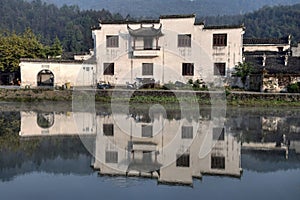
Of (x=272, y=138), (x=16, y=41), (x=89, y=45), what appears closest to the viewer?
(x=272, y=138)

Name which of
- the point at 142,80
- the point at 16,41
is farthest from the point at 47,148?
the point at 16,41

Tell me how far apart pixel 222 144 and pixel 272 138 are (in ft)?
7.40

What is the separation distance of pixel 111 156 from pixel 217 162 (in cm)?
288

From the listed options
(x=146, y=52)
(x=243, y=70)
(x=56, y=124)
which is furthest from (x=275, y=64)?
(x=56, y=124)

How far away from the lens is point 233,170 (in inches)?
421

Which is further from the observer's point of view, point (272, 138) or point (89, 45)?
point (89, 45)

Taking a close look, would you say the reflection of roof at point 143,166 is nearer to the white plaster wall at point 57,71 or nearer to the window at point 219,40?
the window at point 219,40

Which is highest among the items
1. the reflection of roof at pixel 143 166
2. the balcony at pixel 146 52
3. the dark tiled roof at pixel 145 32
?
the dark tiled roof at pixel 145 32

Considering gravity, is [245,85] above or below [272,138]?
above

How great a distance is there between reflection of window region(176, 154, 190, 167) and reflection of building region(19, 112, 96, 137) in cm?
467

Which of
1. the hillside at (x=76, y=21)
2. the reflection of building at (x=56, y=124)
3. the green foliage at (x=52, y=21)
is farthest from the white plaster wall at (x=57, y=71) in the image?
the green foliage at (x=52, y=21)

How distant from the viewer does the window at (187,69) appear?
91.3ft

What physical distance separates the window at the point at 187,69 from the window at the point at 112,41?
15.1 ft

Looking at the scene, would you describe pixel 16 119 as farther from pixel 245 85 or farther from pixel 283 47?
pixel 283 47
